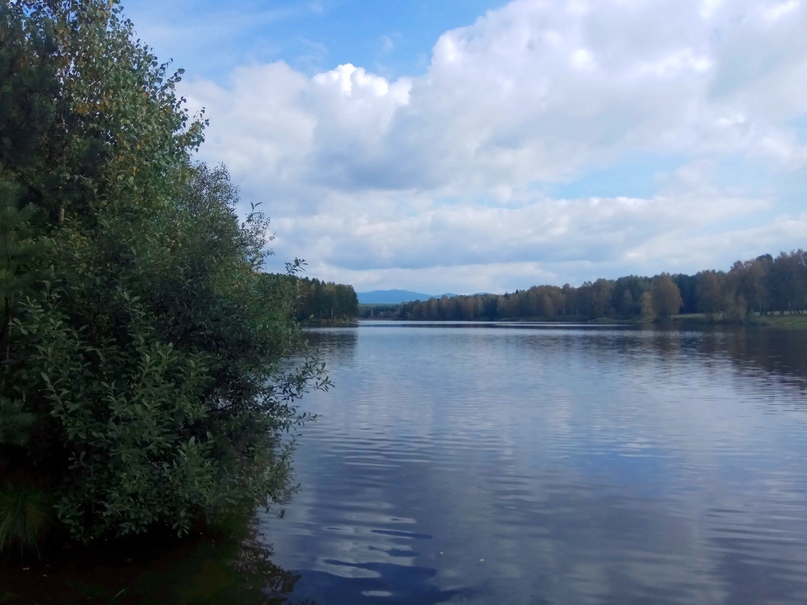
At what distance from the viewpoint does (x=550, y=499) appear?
1445 centimetres

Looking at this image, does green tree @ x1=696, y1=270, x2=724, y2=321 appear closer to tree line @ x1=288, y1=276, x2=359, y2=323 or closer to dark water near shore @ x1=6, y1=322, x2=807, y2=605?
tree line @ x1=288, y1=276, x2=359, y2=323

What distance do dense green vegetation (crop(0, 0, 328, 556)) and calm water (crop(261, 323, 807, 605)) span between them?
2.32 meters

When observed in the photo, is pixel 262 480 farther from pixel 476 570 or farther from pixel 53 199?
pixel 53 199

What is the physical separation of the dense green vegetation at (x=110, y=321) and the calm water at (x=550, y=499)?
2.32 meters

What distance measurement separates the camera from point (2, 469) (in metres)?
11.1

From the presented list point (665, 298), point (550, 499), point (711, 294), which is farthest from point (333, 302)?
point (550, 499)

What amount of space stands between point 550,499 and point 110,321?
9.00 meters

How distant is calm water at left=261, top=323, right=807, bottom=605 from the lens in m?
10.2

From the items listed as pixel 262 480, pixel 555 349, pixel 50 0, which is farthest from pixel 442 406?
pixel 555 349

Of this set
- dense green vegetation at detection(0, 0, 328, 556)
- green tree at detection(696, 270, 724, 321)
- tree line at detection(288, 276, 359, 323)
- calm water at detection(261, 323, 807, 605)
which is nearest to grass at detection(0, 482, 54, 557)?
dense green vegetation at detection(0, 0, 328, 556)

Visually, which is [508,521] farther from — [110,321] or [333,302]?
[333,302]

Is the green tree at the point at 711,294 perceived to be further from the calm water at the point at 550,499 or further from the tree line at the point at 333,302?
the calm water at the point at 550,499

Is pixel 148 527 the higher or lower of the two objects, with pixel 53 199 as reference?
lower

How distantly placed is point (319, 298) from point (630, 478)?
138 metres
